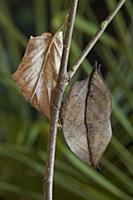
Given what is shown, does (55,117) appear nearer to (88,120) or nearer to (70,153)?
(88,120)

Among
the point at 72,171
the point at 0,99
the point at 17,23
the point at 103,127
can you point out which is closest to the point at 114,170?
the point at 72,171

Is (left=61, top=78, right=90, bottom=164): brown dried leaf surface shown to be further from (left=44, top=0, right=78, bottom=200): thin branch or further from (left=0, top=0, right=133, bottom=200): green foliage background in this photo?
(left=0, top=0, right=133, bottom=200): green foliage background

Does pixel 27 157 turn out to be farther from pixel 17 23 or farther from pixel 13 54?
pixel 17 23

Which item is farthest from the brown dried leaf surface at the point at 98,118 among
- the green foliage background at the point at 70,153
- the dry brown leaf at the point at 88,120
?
the green foliage background at the point at 70,153

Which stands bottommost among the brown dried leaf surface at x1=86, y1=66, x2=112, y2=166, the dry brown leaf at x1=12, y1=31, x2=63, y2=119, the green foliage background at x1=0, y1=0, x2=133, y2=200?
the brown dried leaf surface at x1=86, y1=66, x2=112, y2=166

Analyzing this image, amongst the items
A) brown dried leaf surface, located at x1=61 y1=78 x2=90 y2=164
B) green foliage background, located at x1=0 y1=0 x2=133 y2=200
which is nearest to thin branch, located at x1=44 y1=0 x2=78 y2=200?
brown dried leaf surface, located at x1=61 y1=78 x2=90 y2=164

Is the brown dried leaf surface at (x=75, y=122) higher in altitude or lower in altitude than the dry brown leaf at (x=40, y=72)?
lower

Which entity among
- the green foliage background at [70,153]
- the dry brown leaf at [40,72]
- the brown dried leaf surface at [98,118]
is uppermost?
the green foliage background at [70,153]

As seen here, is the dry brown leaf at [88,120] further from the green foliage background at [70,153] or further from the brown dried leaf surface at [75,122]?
the green foliage background at [70,153]
